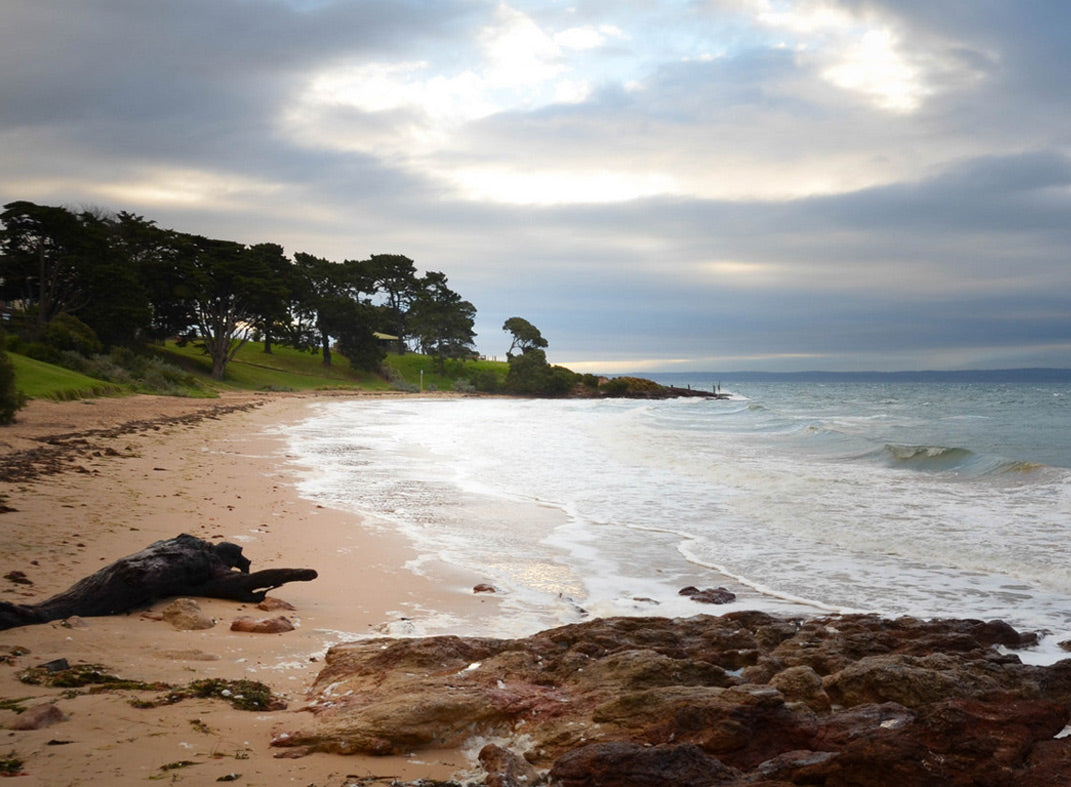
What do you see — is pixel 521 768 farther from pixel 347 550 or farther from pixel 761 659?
pixel 347 550

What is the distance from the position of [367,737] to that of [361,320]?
233 ft

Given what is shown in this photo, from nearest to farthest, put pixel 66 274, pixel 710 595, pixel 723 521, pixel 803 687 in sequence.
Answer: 1. pixel 803 687
2. pixel 710 595
3. pixel 723 521
4. pixel 66 274

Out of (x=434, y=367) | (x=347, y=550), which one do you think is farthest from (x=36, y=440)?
(x=434, y=367)

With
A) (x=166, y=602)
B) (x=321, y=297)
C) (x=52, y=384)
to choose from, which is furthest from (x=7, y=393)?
→ (x=321, y=297)

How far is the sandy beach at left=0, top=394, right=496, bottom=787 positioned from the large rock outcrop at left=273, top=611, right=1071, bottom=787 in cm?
32

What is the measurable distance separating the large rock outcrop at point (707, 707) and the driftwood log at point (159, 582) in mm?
1568

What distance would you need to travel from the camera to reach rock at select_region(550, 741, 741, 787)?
9.82ft

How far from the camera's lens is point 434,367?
87.8m

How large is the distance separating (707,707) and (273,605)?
3.67 m

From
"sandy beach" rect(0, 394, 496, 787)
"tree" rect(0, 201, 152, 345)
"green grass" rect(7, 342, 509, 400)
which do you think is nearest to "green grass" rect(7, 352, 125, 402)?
"green grass" rect(7, 342, 509, 400)

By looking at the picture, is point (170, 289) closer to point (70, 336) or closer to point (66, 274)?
point (66, 274)

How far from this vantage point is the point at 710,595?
7152mm

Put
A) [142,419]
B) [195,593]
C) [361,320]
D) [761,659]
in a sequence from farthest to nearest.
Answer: [361,320] → [142,419] → [195,593] → [761,659]

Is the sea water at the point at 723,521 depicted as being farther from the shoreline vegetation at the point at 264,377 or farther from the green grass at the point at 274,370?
the green grass at the point at 274,370
